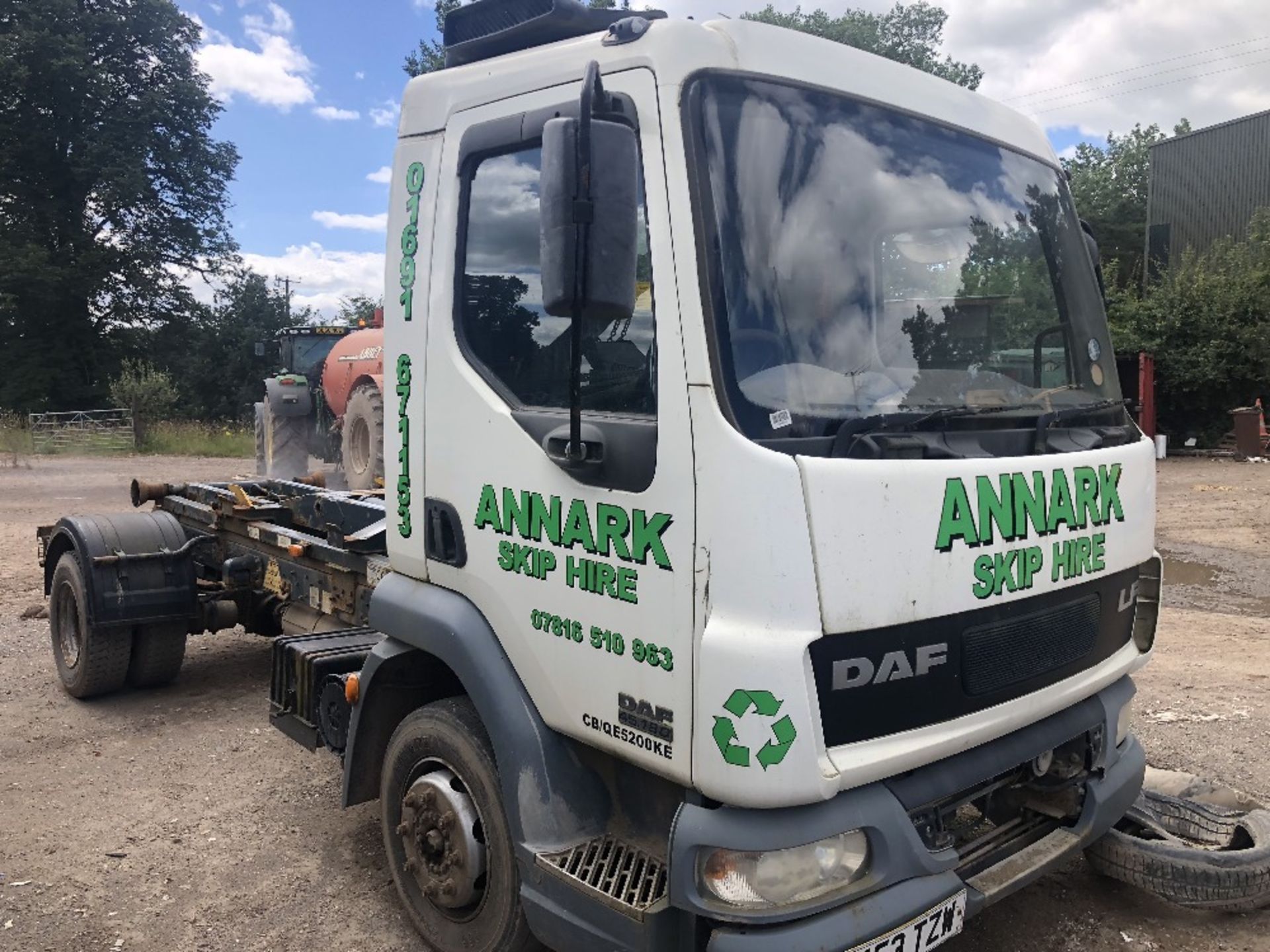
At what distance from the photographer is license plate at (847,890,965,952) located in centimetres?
232

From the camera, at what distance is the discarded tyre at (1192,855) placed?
3318 millimetres

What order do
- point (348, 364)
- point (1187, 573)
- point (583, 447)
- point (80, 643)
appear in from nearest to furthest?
point (583, 447) < point (80, 643) < point (1187, 573) < point (348, 364)

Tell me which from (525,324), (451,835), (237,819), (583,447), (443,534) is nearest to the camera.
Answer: (583,447)

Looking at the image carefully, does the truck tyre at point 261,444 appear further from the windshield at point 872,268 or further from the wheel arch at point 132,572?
the windshield at point 872,268

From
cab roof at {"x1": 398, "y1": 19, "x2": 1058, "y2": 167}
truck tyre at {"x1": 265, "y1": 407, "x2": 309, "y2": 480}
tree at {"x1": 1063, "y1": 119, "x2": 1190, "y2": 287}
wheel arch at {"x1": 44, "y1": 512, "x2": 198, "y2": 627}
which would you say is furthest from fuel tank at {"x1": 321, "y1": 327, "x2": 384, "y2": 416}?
tree at {"x1": 1063, "y1": 119, "x2": 1190, "y2": 287}

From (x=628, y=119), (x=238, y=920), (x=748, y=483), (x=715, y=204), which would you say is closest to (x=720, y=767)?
(x=748, y=483)

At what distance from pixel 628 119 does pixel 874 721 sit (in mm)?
1562

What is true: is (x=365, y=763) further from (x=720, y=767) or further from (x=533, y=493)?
(x=720, y=767)

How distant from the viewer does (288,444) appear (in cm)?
1295

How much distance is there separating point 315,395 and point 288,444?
0.73m

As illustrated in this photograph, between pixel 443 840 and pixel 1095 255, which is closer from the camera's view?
pixel 443 840

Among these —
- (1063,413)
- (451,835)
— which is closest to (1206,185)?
(1063,413)

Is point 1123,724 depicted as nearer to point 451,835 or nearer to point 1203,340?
point 451,835

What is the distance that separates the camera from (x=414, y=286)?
326 centimetres
